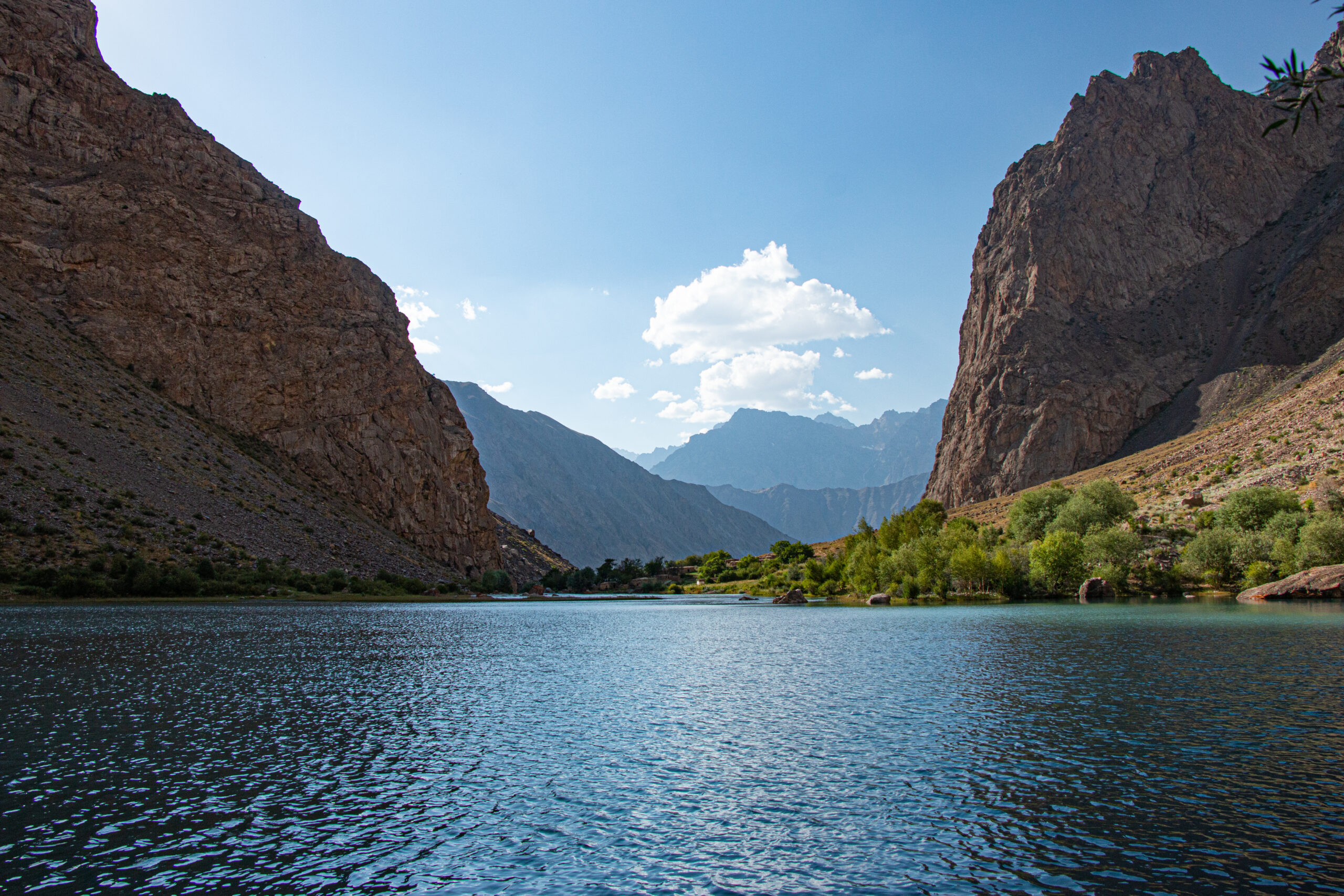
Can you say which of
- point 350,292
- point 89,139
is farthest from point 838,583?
point 89,139

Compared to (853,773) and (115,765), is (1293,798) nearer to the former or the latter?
(853,773)

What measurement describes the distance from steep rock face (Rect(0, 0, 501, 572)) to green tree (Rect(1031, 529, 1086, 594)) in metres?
88.1

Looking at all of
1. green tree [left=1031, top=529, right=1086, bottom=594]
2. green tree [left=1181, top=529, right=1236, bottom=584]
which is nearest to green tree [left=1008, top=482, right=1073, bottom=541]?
green tree [left=1031, top=529, right=1086, bottom=594]

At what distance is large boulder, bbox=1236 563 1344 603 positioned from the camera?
5981cm

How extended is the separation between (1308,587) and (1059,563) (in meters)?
21.8

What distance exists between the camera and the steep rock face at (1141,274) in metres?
156

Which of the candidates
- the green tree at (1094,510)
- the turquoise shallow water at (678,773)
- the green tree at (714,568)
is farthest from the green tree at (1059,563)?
the green tree at (714,568)

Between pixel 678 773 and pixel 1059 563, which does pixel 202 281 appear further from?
pixel 678 773

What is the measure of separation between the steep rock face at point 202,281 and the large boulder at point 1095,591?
92.1 meters

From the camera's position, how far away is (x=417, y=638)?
4253 centimetres

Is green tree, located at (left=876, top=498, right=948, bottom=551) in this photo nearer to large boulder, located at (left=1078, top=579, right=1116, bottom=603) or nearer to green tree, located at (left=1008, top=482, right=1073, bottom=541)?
green tree, located at (left=1008, top=482, right=1073, bottom=541)

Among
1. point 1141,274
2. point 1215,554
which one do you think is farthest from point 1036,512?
point 1141,274

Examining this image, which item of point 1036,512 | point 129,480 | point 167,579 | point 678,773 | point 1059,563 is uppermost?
point 1036,512

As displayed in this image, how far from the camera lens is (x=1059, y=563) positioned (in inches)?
3147
